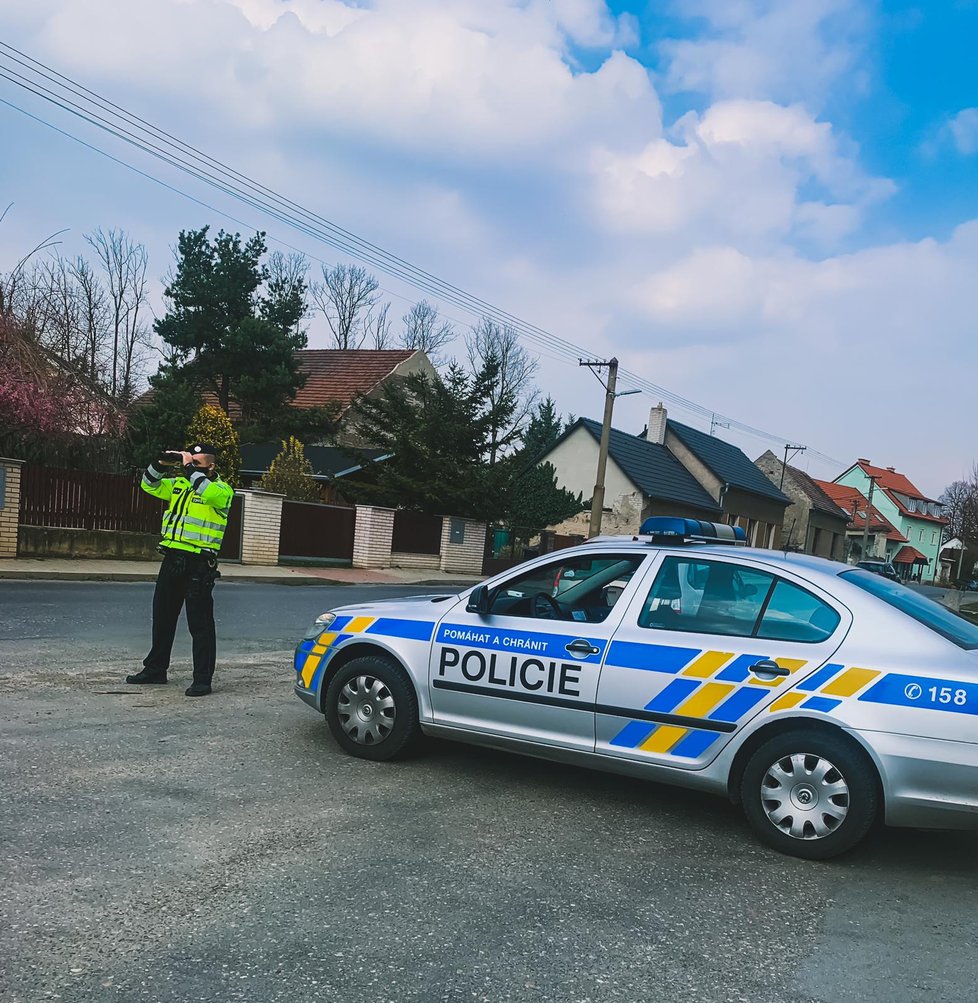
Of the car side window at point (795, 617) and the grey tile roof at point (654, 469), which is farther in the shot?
the grey tile roof at point (654, 469)

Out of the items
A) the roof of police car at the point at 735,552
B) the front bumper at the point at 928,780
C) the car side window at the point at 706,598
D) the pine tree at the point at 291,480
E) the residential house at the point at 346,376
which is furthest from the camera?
the residential house at the point at 346,376

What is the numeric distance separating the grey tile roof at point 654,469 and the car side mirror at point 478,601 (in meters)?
36.2

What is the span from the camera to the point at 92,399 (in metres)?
19.5

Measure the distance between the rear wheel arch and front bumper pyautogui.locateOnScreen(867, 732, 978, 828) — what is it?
0.17 feet

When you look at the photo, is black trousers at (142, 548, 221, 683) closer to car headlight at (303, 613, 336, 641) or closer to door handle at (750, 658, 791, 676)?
car headlight at (303, 613, 336, 641)

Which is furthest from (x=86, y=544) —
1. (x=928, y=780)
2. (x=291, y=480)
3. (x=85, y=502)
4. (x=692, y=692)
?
(x=928, y=780)

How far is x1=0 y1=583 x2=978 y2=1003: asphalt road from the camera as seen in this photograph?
2.96m

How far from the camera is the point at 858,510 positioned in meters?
84.9

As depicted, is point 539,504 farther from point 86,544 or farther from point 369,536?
point 86,544

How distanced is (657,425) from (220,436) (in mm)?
30497

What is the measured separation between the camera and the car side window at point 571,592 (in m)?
5.10

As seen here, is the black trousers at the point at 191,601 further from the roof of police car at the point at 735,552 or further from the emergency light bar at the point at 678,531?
the emergency light bar at the point at 678,531

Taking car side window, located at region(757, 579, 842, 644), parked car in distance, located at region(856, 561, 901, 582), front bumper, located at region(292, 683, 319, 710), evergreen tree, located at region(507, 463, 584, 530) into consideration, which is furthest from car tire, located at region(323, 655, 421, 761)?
evergreen tree, located at region(507, 463, 584, 530)

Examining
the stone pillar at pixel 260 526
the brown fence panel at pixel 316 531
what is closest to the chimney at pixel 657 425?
the brown fence panel at pixel 316 531
